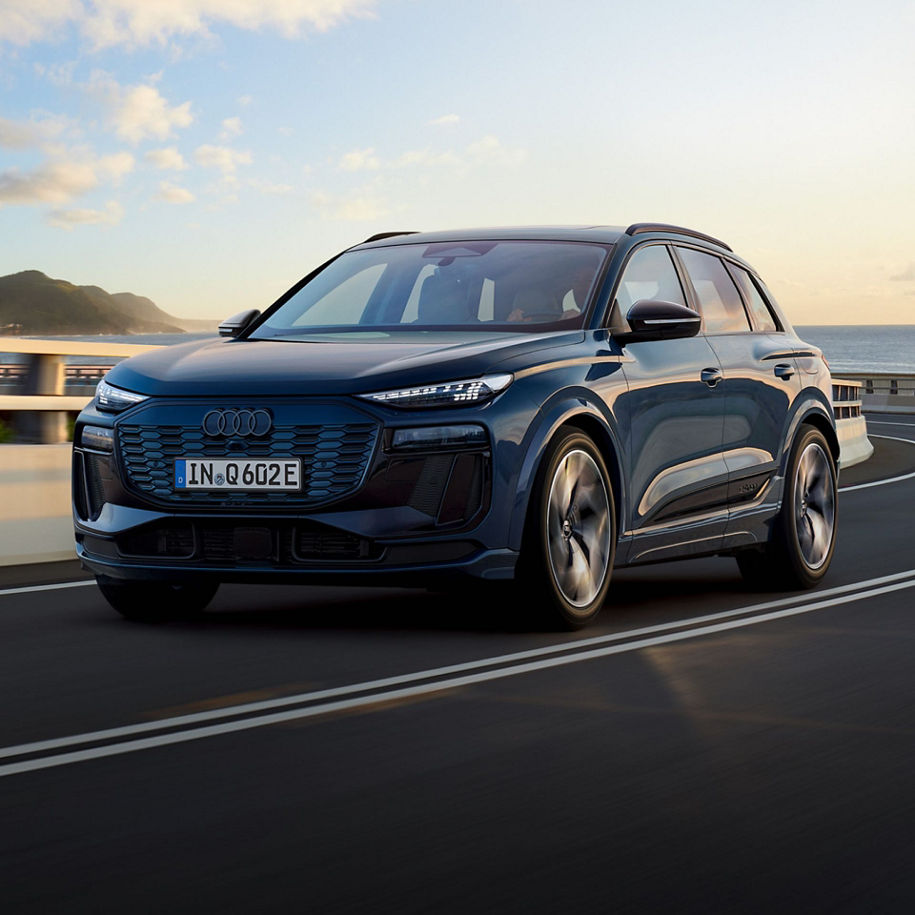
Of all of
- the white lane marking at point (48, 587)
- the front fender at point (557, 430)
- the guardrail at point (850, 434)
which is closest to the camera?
the front fender at point (557, 430)

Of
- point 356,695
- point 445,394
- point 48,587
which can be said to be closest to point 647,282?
point 445,394

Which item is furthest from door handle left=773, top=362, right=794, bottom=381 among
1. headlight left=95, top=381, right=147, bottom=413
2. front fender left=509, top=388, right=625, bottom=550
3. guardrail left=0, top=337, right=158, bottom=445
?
guardrail left=0, top=337, right=158, bottom=445

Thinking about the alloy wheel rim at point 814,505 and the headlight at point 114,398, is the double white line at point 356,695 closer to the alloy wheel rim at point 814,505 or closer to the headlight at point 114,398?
the alloy wheel rim at point 814,505

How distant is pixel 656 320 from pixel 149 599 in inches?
103

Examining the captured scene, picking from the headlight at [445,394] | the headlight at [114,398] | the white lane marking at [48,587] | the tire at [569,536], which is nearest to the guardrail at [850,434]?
the white lane marking at [48,587]

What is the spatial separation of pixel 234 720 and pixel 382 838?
1.54 m

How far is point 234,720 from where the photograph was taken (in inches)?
226

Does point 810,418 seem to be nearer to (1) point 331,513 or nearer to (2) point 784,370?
(2) point 784,370

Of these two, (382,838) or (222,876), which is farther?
(382,838)

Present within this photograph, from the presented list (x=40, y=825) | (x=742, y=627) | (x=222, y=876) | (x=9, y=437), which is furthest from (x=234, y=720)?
(x=9, y=437)

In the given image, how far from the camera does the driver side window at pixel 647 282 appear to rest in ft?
27.9

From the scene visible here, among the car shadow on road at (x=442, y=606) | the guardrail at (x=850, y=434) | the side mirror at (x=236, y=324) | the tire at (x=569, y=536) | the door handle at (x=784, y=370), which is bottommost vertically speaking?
the guardrail at (x=850, y=434)

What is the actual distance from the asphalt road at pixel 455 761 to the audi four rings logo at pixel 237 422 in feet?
2.85

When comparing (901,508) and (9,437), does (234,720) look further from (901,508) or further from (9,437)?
(901,508)
